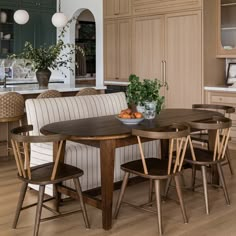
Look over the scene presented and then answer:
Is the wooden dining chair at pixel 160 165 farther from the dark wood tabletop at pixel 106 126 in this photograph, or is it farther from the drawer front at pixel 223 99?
the drawer front at pixel 223 99

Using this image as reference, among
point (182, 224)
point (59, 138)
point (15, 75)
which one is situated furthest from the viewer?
point (15, 75)

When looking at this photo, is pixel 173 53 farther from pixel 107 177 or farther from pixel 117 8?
pixel 107 177

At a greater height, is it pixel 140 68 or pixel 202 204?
pixel 140 68

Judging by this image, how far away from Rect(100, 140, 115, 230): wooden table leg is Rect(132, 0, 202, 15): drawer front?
3690 mm

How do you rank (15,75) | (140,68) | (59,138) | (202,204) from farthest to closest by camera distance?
1. (15,75)
2. (140,68)
3. (202,204)
4. (59,138)

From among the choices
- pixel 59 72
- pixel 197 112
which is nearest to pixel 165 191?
pixel 197 112

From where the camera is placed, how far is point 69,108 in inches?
170

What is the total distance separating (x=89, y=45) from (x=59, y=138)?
7044 millimetres

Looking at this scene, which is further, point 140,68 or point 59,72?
point 59,72

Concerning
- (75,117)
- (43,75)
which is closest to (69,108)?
(75,117)

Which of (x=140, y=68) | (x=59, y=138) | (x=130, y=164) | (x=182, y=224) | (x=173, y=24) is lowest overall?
(x=182, y=224)

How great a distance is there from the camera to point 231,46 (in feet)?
20.3

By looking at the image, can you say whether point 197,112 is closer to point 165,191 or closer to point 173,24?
point 165,191

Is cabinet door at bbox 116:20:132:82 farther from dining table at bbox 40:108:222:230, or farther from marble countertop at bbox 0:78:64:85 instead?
dining table at bbox 40:108:222:230
